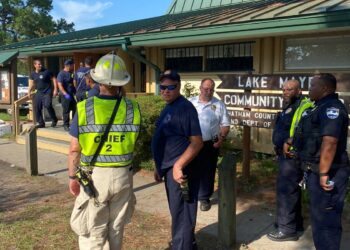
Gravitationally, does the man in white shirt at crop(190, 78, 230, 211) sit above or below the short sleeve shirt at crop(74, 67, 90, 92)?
below

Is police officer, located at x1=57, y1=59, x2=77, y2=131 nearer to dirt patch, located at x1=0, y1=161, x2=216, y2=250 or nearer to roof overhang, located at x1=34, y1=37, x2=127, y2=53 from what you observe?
roof overhang, located at x1=34, y1=37, x2=127, y2=53

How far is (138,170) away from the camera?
24.2 feet

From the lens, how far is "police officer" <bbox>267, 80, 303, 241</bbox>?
411 centimetres

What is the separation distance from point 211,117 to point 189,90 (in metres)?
3.74

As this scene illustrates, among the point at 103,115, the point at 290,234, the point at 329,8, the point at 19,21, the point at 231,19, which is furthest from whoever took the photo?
the point at 19,21

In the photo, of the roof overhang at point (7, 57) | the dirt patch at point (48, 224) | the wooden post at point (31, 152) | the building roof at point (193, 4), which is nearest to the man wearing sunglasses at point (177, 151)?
the dirt patch at point (48, 224)

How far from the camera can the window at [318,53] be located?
703 centimetres

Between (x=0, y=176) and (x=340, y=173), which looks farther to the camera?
(x=0, y=176)

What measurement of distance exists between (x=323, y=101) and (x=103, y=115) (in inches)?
73.3

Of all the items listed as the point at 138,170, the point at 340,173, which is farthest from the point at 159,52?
the point at 340,173

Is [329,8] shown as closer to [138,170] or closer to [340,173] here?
[340,173]

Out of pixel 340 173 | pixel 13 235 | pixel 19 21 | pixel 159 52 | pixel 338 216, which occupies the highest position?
pixel 19 21

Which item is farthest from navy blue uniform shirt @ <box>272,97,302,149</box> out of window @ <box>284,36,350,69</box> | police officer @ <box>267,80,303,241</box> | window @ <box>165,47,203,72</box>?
window @ <box>165,47,203,72</box>

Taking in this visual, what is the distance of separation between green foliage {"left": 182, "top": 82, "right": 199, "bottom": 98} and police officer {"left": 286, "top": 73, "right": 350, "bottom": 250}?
535 centimetres
